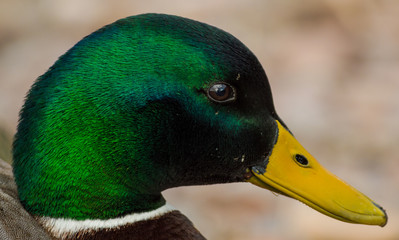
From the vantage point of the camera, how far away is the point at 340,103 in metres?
4.01

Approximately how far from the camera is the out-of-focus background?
3258 mm

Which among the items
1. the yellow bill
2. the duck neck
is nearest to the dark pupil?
the yellow bill

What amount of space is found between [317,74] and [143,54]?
2.94 metres

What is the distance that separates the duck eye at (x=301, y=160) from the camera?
1551mm

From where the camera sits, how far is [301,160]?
1556 mm

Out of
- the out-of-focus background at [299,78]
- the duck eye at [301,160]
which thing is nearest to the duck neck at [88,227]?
the duck eye at [301,160]

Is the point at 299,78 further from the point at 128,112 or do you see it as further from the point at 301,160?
the point at 128,112

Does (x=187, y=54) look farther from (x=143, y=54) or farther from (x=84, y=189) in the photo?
(x=84, y=189)

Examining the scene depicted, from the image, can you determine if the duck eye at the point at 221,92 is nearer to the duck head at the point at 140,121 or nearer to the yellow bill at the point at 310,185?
the duck head at the point at 140,121

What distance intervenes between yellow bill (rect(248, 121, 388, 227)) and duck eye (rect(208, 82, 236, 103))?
0.18 m

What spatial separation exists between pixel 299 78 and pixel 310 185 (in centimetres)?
270

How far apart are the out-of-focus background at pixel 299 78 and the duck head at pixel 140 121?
169 cm

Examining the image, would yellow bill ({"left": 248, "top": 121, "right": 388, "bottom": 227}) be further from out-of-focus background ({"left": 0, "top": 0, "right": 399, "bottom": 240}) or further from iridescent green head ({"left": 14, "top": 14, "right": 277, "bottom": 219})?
out-of-focus background ({"left": 0, "top": 0, "right": 399, "bottom": 240})

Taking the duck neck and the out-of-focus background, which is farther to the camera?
the out-of-focus background
